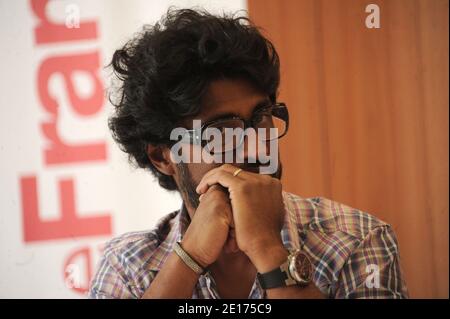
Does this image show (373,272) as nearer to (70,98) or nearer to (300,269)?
(300,269)

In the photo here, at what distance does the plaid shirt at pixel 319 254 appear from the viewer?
1.22m

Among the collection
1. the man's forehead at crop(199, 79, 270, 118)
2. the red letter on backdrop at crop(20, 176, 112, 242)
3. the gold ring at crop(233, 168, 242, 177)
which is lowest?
the red letter on backdrop at crop(20, 176, 112, 242)

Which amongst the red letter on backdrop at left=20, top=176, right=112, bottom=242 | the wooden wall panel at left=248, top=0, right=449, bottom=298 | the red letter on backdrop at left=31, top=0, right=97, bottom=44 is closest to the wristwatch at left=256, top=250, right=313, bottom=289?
the wooden wall panel at left=248, top=0, right=449, bottom=298

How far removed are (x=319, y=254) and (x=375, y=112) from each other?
70cm

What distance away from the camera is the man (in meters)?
1.16

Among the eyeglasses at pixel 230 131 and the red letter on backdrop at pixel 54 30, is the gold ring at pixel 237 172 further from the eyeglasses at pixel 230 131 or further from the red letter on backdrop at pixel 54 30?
the red letter on backdrop at pixel 54 30

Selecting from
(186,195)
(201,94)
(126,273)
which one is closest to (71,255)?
(126,273)

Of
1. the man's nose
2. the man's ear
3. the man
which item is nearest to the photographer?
the man

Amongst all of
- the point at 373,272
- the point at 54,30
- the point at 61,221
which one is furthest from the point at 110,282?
the point at 54,30

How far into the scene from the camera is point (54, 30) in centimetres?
182

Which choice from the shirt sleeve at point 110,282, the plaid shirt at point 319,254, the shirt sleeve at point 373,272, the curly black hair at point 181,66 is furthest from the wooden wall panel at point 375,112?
the shirt sleeve at point 110,282

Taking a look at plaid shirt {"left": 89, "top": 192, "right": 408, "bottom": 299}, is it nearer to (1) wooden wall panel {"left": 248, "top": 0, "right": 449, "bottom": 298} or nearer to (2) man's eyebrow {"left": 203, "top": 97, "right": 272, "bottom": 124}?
(2) man's eyebrow {"left": 203, "top": 97, "right": 272, "bottom": 124}

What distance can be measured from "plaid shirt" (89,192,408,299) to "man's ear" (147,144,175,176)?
0.16 meters

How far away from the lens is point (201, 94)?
1309mm
